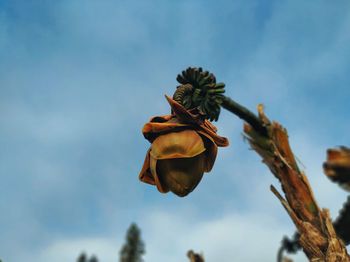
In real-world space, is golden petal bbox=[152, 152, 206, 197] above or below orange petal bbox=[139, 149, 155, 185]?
below

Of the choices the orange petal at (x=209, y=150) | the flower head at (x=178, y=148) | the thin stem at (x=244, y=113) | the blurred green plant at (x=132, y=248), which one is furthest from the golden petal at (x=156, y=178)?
the blurred green plant at (x=132, y=248)

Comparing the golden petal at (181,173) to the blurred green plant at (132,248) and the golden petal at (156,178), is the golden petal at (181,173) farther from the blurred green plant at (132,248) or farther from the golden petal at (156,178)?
the blurred green plant at (132,248)

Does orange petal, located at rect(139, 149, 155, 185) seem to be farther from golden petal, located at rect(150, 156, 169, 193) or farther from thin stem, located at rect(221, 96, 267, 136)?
thin stem, located at rect(221, 96, 267, 136)

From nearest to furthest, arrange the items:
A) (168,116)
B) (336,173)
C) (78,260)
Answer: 1. (336,173)
2. (168,116)
3. (78,260)

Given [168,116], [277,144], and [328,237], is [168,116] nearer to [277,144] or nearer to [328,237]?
[277,144]

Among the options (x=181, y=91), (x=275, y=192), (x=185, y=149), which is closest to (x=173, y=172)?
(x=185, y=149)

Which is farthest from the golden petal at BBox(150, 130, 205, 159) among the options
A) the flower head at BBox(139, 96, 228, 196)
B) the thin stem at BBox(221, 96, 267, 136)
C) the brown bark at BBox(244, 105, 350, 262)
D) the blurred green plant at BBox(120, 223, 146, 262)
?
the blurred green plant at BBox(120, 223, 146, 262)

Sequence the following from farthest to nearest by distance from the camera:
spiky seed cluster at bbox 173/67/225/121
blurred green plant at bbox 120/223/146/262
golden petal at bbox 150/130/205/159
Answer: blurred green plant at bbox 120/223/146/262
spiky seed cluster at bbox 173/67/225/121
golden petal at bbox 150/130/205/159
